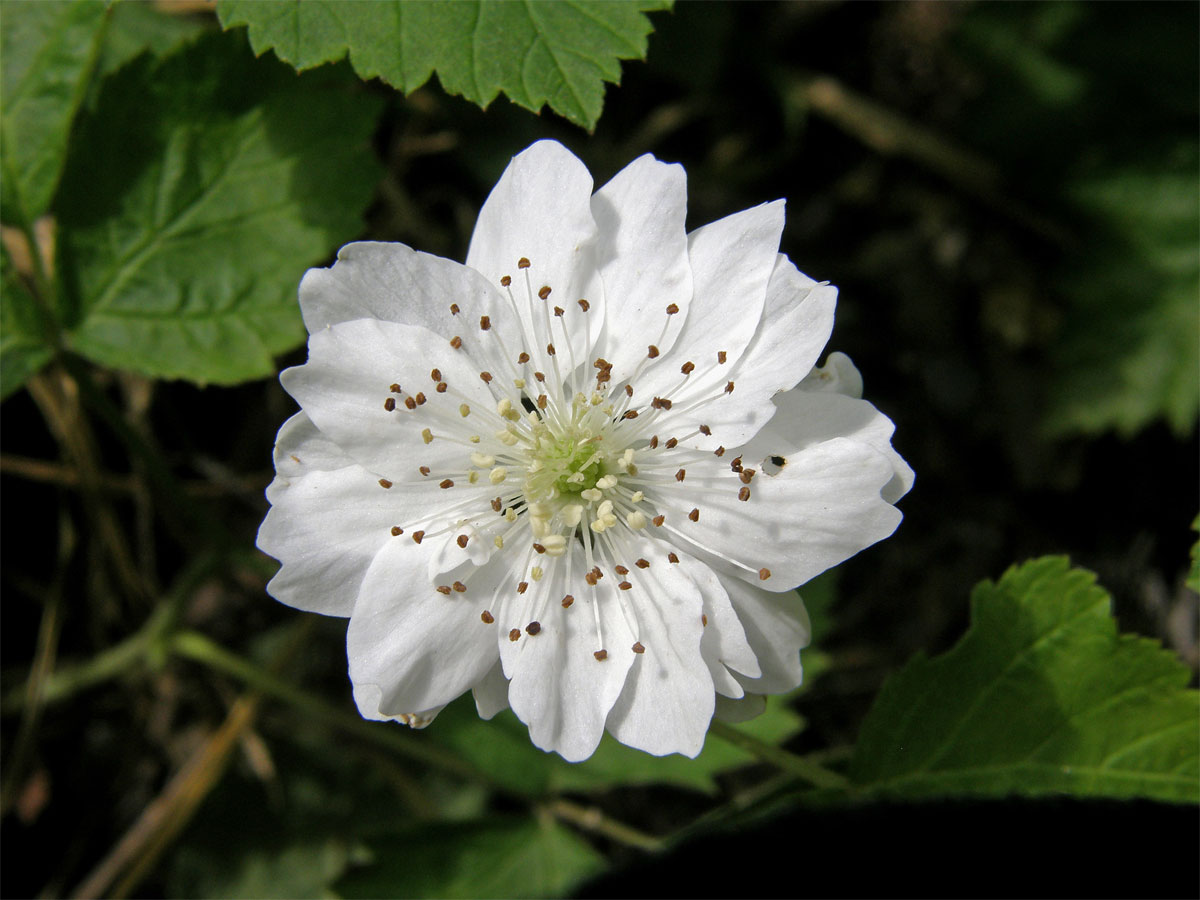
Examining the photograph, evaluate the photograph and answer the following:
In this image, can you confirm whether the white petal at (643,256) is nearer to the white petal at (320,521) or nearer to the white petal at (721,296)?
the white petal at (721,296)

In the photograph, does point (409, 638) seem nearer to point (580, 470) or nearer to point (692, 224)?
point (580, 470)

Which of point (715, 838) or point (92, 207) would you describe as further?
point (92, 207)

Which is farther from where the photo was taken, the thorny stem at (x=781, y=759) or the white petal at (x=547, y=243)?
the thorny stem at (x=781, y=759)

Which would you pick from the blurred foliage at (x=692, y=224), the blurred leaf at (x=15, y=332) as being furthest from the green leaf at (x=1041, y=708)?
the blurred leaf at (x=15, y=332)

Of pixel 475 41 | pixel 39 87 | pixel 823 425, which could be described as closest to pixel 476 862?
pixel 823 425

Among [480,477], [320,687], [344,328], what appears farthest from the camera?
[320,687]

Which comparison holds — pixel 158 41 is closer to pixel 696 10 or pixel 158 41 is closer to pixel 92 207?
pixel 92 207

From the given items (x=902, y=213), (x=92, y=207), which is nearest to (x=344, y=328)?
(x=92, y=207)
